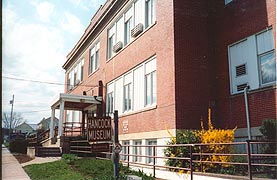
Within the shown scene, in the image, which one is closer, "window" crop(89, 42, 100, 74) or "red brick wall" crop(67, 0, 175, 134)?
"red brick wall" crop(67, 0, 175, 134)

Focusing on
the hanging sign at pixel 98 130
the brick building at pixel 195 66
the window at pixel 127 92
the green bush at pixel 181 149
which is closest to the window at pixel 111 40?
the brick building at pixel 195 66

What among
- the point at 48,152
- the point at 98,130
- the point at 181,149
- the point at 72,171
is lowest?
the point at 72,171

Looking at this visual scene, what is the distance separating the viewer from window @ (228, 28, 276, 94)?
9117mm

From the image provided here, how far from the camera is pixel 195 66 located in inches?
437

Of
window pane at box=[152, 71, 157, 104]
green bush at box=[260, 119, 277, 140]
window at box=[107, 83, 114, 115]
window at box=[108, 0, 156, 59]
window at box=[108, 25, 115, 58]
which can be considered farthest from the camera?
window at box=[108, 25, 115, 58]

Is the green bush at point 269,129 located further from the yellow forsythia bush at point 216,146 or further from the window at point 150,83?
the window at point 150,83

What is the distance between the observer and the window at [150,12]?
13092 mm

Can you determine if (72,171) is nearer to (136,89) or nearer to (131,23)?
(136,89)

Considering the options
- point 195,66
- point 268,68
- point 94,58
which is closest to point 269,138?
point 268,68

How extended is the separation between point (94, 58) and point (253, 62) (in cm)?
1427

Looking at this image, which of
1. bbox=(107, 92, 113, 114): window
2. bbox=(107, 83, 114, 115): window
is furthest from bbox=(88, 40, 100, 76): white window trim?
bbox=(107, 92, 113, 114): window

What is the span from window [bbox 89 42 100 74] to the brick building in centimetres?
657

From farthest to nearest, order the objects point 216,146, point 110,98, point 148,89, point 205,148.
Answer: point 110,98, point 148,89, point 205,148, point 216,146

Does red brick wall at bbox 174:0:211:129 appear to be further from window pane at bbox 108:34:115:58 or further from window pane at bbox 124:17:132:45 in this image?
window pane at bbox 108:34:115:58
